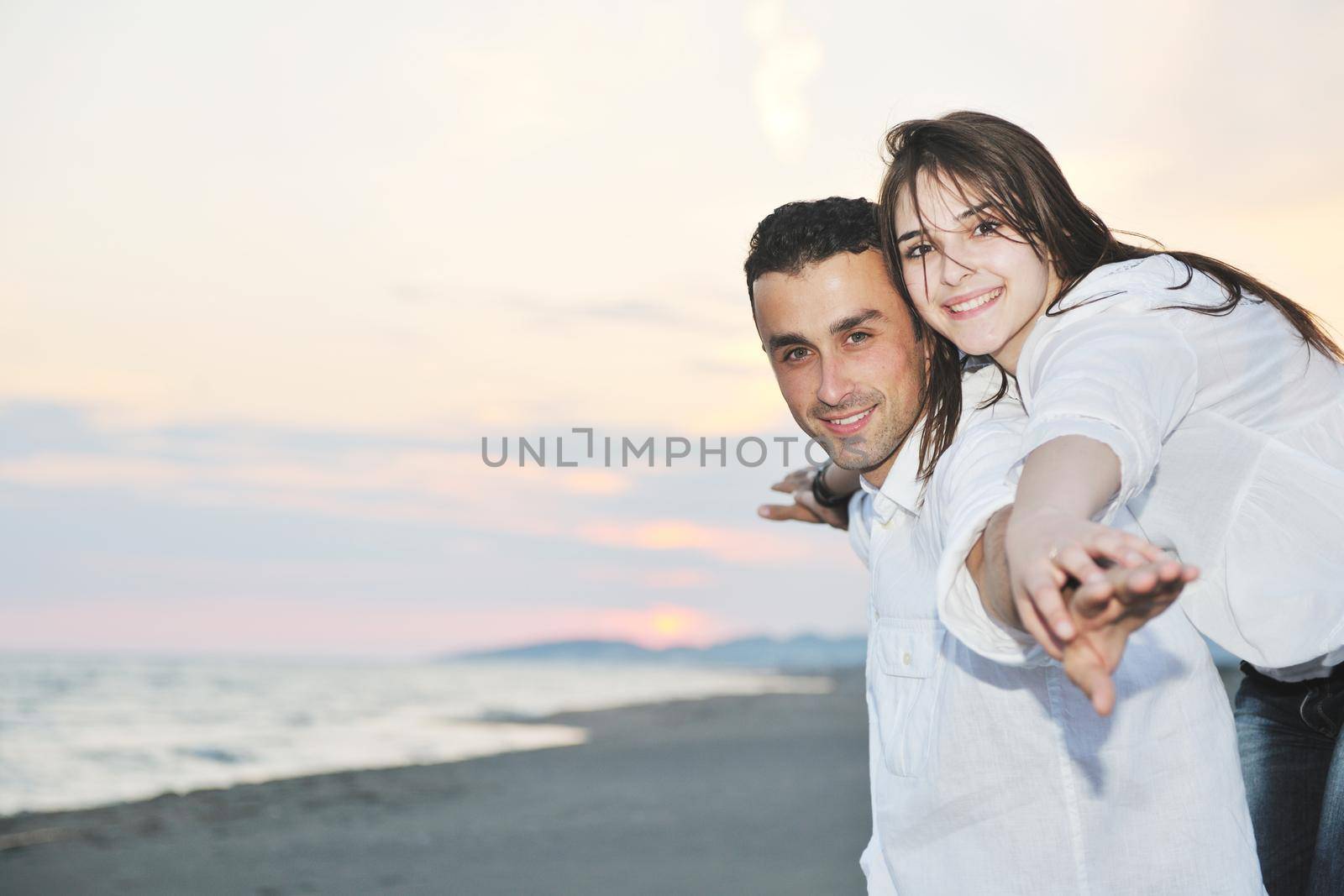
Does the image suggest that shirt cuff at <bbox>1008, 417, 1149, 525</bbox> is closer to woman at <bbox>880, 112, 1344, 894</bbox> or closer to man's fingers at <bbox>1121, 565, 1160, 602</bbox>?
woman at <bbox>880, 112, 1344, 894</bbox>

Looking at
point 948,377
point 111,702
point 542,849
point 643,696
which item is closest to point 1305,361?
point 948,377

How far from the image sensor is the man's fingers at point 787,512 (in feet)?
13.1

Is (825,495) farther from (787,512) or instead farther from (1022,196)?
(1022,196)

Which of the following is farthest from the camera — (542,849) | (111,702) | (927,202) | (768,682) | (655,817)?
(768,682)

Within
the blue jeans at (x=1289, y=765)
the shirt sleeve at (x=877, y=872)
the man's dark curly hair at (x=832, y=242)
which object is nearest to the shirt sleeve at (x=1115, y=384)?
the man's dark curly hair at (x=832, y=242)

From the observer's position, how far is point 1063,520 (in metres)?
1.21

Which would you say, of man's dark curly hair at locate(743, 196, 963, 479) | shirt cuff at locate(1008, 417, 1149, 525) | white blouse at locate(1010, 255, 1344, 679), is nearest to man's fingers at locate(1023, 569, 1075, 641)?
shirt cuff at locate(1008, 417, 1149, 525)

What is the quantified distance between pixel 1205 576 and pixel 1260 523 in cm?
→ 14

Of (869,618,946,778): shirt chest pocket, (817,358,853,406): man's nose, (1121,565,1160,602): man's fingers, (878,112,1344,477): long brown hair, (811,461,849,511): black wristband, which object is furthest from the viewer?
(811,461,849,511): black wristband

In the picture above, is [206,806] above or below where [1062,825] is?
below

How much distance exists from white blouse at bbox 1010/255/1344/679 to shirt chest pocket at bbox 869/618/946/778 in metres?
0.50

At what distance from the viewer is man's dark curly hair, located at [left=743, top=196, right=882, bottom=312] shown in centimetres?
279

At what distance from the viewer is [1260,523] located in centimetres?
203

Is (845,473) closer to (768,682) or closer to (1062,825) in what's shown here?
(1062,825)
